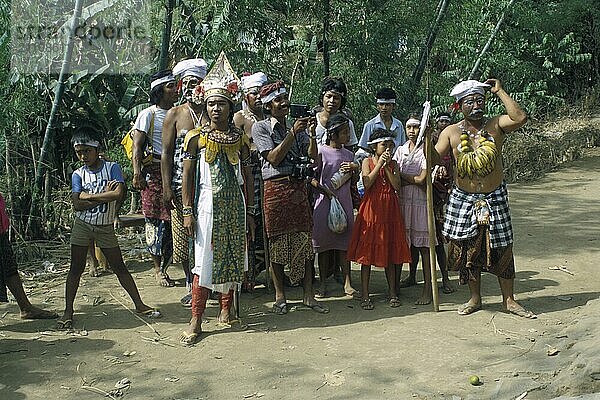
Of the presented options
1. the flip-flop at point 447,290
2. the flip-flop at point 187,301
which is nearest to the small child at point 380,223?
the flip-flop at point 447,290

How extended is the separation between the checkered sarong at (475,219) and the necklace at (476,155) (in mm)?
169

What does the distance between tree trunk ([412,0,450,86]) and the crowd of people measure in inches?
151

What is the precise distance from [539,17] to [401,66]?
456cm

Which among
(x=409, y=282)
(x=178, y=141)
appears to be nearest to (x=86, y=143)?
(x=178, y=141)

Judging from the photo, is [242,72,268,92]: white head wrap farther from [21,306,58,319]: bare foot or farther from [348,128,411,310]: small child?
[21,306,58,319]: bare foot

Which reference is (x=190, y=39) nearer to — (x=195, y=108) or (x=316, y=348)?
(x=195, y=108)

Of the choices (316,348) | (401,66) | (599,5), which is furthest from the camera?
(599,5)

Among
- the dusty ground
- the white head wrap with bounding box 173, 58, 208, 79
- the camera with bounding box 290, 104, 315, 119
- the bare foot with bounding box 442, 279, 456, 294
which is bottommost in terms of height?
the dusty ground

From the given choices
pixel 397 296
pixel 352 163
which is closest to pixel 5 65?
pixel 352 163

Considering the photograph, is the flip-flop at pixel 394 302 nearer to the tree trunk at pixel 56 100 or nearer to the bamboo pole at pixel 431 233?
the bamboo pole at pixel 431 233

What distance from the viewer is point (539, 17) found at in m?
13.2

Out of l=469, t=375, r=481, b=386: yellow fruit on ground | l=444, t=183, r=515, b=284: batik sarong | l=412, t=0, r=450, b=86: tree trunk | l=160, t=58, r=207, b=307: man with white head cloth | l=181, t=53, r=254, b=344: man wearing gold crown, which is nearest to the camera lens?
l=469, t=375, r=481, b=386: yellow fruit on ground

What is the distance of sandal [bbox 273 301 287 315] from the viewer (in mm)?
5796

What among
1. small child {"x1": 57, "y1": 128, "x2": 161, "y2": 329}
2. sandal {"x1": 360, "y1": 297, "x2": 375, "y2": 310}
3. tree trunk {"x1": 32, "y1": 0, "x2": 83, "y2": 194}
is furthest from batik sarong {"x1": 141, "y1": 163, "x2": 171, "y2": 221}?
tree trunk {"x1": 32, "y1": 0, "x2": 83, "y2": 194}
